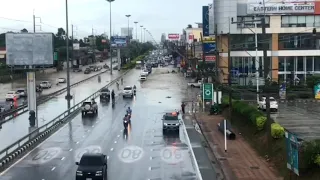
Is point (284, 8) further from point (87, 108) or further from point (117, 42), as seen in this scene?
point (117, 42)

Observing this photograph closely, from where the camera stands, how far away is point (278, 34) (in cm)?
7700

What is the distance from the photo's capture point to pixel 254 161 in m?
27.7

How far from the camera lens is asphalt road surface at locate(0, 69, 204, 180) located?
25.4 meters

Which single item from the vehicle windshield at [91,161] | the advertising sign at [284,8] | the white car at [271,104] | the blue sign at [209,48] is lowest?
the vehicle windshield at [91,161]

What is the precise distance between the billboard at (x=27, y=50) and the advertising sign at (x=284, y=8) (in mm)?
41167

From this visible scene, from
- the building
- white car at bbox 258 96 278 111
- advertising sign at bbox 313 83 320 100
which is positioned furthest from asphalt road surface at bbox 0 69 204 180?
the building

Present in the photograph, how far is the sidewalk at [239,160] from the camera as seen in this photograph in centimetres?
2450

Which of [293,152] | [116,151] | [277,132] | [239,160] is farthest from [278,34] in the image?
[293,152]

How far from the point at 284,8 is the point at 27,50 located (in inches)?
1803

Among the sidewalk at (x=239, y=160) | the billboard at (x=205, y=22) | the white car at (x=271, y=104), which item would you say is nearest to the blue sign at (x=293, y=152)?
the sidewalk at (x=239, y=160)

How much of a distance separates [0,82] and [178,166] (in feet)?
255

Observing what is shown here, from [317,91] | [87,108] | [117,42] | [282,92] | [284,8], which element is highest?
[284,8]

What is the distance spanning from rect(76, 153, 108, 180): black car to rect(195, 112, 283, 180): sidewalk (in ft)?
19.9

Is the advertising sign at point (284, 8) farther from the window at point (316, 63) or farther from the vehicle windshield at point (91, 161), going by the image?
the vehicle windshield at point (91, 161)
